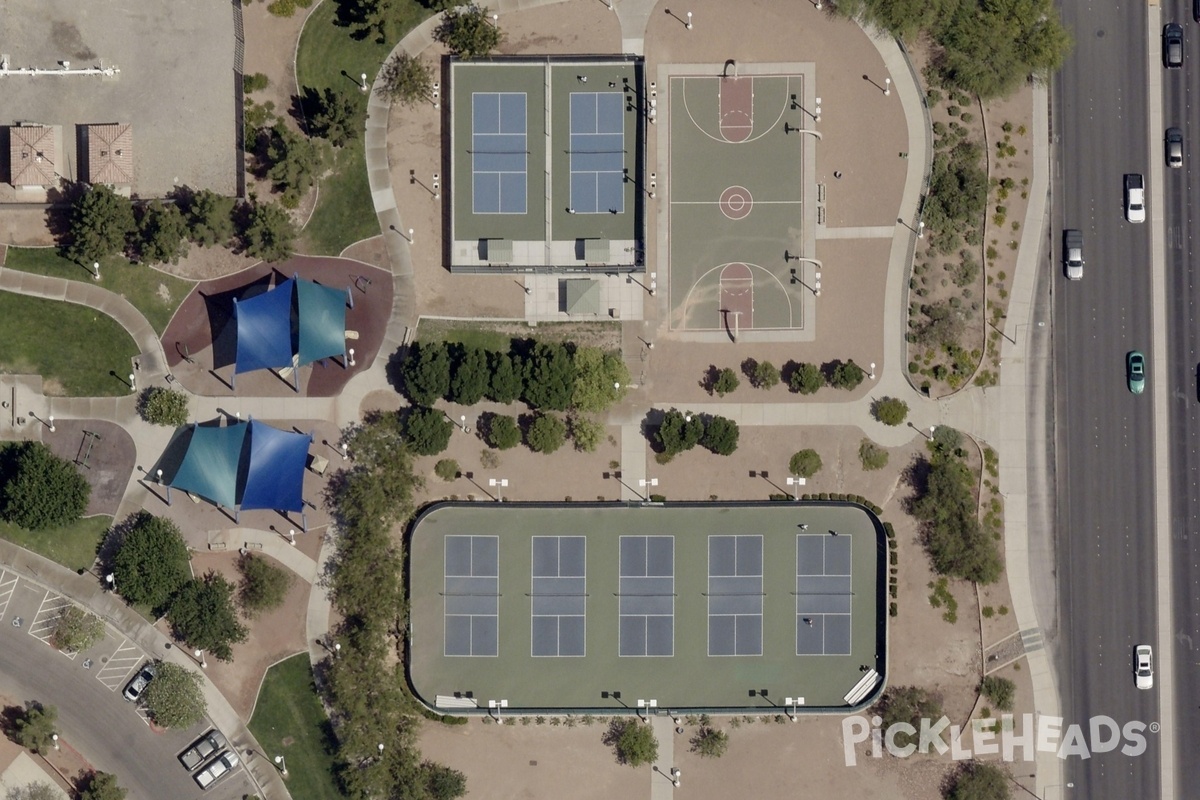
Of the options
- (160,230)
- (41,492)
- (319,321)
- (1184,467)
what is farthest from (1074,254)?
(41,492)

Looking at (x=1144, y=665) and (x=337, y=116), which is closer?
(x=337, y=116)

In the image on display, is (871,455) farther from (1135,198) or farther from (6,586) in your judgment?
(6,586)

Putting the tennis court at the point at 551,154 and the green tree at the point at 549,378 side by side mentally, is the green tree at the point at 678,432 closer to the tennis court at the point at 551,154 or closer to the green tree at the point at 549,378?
the green tree at the point at 549,378

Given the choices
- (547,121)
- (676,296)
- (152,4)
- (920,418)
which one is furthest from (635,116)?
(152,4)

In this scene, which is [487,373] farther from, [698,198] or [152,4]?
[152,4]

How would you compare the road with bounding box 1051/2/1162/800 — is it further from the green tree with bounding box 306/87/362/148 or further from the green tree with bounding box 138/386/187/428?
the green tree with bounding box 138/386/187/428

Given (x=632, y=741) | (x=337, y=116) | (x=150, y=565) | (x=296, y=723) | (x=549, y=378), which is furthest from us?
(x=296, y=723)

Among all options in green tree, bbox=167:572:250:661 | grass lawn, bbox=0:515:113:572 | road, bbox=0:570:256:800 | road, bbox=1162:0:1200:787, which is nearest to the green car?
road, bbox=1162:0:1200:787
